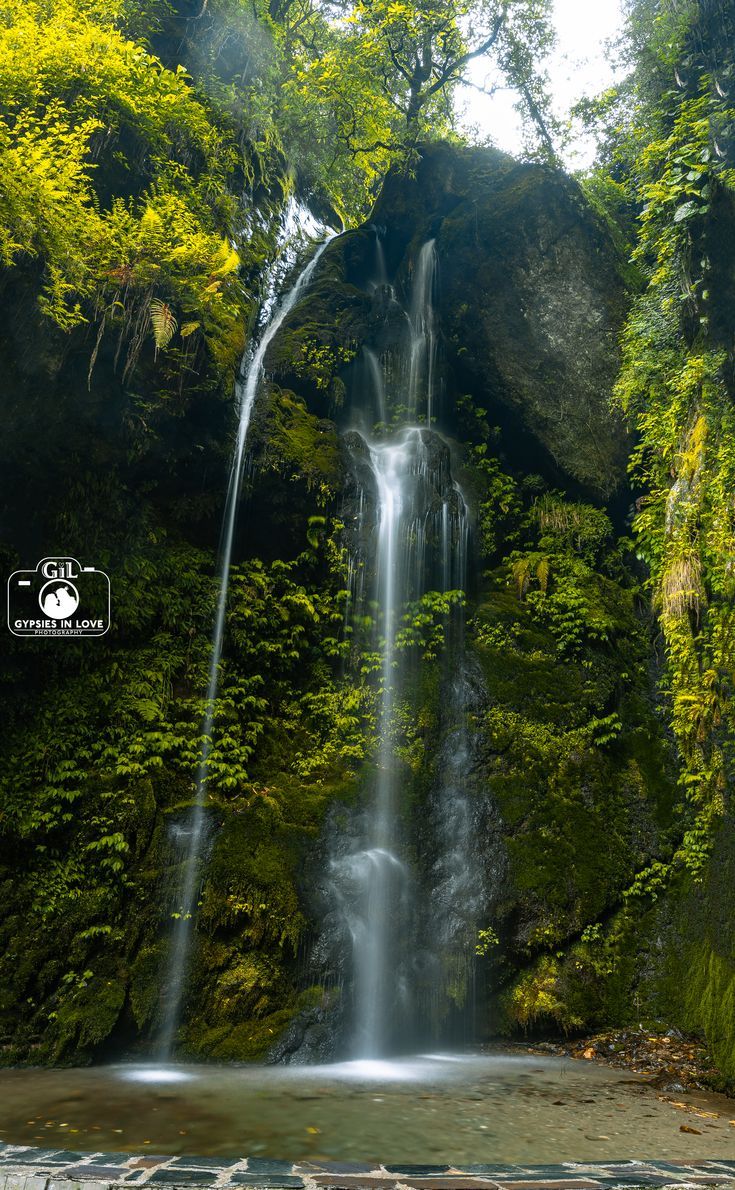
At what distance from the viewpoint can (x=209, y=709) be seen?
786 cm

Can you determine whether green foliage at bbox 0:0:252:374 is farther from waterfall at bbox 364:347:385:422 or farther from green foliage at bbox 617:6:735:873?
green foliage at bbox 617:6:735:873

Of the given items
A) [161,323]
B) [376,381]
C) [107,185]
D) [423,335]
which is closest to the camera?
[161,323]

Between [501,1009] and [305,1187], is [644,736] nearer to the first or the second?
[501,1009]

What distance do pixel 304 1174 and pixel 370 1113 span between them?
141cm

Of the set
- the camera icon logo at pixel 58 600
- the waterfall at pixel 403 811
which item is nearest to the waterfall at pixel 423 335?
the waterfall at pixel 403 811

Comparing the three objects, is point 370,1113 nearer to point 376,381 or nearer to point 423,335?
point 376,381

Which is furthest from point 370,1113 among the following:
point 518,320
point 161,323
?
point 518,320

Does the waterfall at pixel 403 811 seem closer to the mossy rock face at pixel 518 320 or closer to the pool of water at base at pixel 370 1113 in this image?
the pool of water at base at pixel 370 1113

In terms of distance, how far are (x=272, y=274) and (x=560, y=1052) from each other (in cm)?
1184

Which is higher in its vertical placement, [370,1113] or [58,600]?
[58,600]

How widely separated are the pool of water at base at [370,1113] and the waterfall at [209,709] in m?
0.61

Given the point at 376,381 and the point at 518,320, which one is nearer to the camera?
the point at 518,320

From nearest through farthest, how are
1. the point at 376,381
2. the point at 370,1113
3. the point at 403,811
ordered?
the point at 370,1113 < the point at 403,811 < the point at 376,381

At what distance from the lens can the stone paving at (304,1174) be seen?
274 cm
